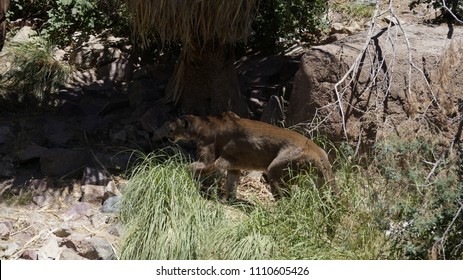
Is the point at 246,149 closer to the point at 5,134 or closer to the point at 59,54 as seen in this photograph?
the point at 5,134

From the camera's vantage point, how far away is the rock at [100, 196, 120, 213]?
A: 910cm

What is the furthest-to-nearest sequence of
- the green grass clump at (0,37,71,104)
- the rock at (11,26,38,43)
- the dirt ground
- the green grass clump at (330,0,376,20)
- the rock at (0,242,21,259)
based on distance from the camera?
1. the green grass clump at (330,0,376,20)
2. the rock at (11,26,38,43)
3. the green grass clump at (0,37,71,104)
4. the dirt ground
5. the rock at (0,242,21,259)

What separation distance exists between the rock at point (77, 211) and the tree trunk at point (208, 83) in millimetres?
2528

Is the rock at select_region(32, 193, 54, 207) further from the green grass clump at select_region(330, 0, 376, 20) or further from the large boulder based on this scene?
the green grass clump at select_region(330, 0, 376, 20)

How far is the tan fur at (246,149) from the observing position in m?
9.13

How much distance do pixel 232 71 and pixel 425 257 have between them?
456 cm

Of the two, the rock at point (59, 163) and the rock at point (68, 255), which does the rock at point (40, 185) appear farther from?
the rock at point (68, 255)

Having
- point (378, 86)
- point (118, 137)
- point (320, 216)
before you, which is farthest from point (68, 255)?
point (378, 86)

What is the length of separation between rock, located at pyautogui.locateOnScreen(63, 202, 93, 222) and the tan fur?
1.19 m

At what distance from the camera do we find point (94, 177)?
9.84 meters

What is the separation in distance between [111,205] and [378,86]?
3.25m

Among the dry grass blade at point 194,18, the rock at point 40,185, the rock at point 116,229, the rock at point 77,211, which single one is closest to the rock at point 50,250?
the rock at point 116,229

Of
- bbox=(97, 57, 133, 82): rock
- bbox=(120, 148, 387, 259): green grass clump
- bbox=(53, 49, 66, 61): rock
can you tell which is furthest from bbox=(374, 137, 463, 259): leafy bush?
bbox=(53, 49, 66, 61): rock

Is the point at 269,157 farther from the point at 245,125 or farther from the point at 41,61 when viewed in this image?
the point at 41,61
